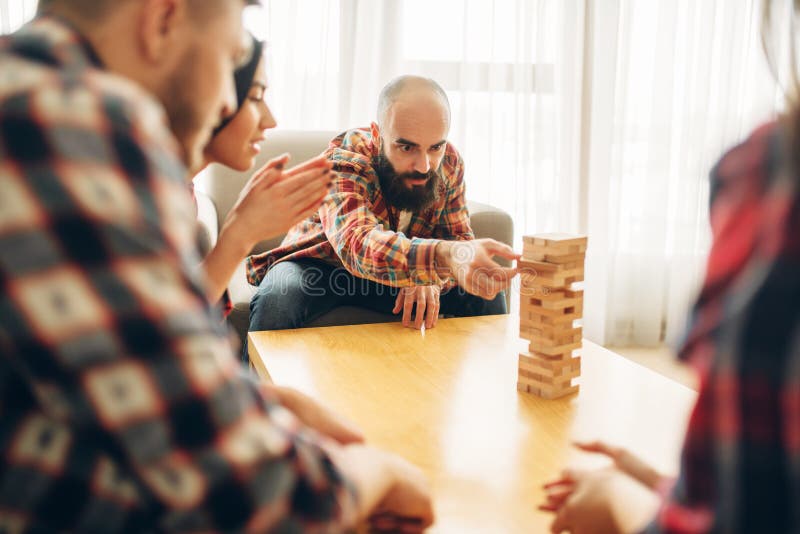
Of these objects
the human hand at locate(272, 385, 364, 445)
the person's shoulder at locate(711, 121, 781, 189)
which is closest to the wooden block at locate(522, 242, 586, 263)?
the human hand at locate(272, 385, 364, 445)

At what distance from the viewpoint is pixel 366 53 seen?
9.52 ft

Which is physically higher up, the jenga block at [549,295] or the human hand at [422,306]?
the jenga block at [549,295]

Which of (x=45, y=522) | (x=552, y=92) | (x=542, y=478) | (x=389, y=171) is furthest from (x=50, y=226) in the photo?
(x=552, y=92)

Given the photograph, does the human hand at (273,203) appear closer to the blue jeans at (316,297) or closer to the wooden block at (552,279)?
the wooden block at (552,279)

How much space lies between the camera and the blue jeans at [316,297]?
1.92 m

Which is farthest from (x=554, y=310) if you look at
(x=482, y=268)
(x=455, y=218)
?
(x=455, y=218)

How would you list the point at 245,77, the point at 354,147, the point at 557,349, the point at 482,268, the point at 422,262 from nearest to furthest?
the point at 245,77 → the point at 557,349 → the point at 482,268 → the point at 422,262 → the point at 354,147

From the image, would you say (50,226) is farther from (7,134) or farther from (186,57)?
(186,57)

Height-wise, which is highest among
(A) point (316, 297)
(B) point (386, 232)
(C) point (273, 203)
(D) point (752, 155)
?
(D) point (752, 155)

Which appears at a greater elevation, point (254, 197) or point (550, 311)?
point (254, 197)

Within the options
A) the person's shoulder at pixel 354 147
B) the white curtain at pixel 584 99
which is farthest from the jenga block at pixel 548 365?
the white curtain at pixel 584 99

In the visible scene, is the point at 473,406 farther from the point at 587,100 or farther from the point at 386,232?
the point at 587,100

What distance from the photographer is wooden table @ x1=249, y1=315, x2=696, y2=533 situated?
0.92m

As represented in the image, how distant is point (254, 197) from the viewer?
4.23 ft
